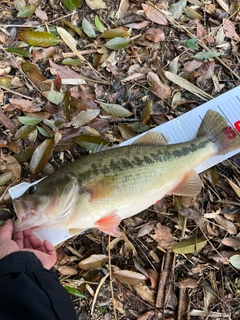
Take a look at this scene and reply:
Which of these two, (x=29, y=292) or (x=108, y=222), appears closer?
(x=29, y=292)

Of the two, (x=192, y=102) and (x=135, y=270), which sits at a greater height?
(x=192, y=102)

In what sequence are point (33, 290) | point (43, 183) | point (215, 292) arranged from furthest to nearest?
point (215, 292) < point (43, 183) < point (33, 290)

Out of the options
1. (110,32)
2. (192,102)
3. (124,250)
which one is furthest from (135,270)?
(110,32)

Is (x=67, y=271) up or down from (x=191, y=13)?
down

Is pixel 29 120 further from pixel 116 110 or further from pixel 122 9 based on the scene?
pixel 122 9

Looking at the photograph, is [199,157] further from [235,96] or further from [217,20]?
[217,20]

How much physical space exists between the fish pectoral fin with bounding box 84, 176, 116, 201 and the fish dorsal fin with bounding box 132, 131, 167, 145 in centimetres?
43

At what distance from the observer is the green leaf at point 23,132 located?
291cm

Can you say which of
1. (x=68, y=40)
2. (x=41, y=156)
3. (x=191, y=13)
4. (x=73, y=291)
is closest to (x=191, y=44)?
(x=191, y=13)

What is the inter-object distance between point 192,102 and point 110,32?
3.24 ft

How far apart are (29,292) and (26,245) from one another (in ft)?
2.03

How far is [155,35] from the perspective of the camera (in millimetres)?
3355

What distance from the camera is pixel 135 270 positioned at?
2920 millimetres

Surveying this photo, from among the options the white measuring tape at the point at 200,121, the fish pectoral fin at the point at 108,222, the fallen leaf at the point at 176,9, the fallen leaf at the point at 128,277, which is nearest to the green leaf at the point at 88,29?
the fallen leaf at the point at 176,9
